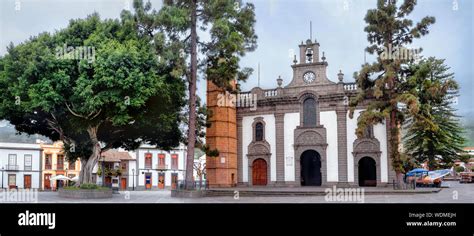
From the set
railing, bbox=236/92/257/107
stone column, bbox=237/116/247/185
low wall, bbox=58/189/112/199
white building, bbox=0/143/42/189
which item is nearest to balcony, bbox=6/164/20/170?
white building, bbox=0/143/42/189

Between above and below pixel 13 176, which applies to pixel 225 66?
above

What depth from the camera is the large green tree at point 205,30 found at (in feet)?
84.1

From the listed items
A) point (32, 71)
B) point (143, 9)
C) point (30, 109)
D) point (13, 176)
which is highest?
point (143, 9)

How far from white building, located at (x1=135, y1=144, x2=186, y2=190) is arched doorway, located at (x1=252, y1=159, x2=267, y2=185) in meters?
19.2

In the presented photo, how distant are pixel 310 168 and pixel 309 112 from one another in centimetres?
427

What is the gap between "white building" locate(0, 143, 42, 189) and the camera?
4772 cm

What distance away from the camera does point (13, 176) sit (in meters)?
48.2

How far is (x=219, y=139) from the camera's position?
117ft

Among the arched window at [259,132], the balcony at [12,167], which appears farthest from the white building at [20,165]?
the arched window at [259,132]

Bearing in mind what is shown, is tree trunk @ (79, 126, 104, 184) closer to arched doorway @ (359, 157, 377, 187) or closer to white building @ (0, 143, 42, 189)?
arched doorway @ (359, 157, 377, 187)

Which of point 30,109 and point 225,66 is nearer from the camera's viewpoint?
point 30,109

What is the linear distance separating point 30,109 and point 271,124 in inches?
722
